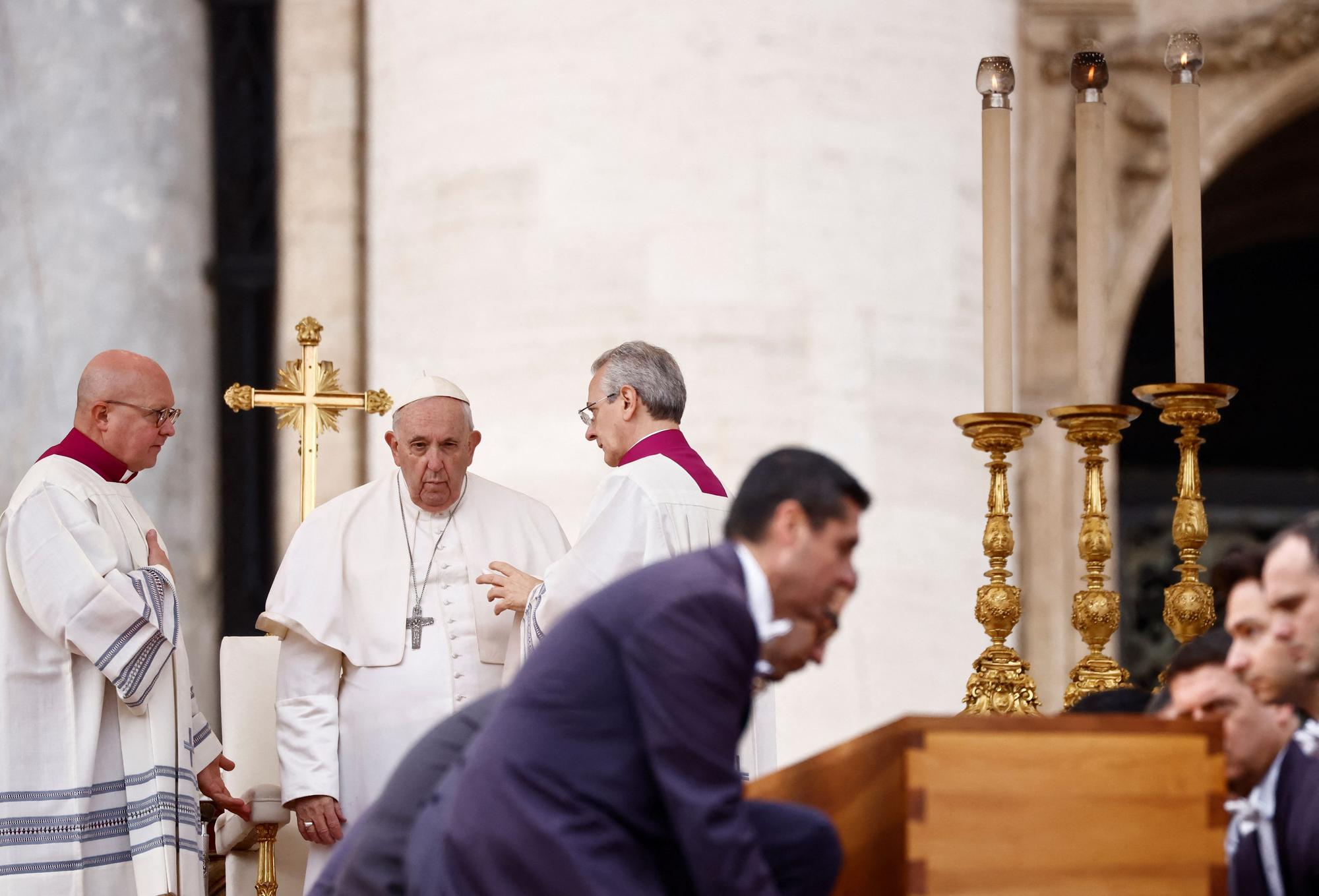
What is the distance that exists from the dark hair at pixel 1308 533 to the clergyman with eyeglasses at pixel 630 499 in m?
2.00

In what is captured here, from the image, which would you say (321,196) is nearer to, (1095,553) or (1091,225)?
(1091,225)

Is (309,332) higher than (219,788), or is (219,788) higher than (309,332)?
(309,332)

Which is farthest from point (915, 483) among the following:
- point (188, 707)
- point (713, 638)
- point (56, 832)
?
point (713, 638)

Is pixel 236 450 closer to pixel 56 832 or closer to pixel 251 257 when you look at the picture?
pixel 251 257

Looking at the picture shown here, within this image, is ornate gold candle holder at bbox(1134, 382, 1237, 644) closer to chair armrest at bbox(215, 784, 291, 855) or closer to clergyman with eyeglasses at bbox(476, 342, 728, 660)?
clergyman with eyeglasses at bbox(476, 342, 728, 660)

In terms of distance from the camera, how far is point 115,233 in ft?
26.7

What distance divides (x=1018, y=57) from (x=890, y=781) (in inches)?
200

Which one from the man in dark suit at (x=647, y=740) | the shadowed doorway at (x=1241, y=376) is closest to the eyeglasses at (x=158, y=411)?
the man in dark suit at (x=647, y=740)

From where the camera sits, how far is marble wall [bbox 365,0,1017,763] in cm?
718

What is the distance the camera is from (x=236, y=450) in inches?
328

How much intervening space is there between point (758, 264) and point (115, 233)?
298 centimetres

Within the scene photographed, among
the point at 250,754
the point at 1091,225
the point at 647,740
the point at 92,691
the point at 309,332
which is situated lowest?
the point at 250,754

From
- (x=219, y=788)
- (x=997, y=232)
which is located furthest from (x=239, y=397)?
(x=997, y=232)

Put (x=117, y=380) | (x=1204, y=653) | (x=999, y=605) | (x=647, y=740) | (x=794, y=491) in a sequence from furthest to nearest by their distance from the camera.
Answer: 1. (x=117, y=380)
2. (x=999, y=605)
3. (x=1204, y=653)
4. (x=794, y=491)
5. (x=647, y=740)
